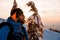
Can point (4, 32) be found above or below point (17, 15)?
below

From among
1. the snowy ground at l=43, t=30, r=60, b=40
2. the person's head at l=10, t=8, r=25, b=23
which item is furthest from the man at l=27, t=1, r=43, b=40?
the person's head at l=10, t=8, r=25, b=23

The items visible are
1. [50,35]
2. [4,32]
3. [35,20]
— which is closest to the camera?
[4,32]

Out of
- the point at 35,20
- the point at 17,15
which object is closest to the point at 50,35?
the point at 35,20

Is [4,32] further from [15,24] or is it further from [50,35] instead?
[50,35]

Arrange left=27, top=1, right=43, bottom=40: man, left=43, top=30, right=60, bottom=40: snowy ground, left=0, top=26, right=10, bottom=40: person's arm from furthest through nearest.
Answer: left=43, top=30, right=60, bottom=40: snowy ground, left=27, top=1, right=43, bottom=40: man, left=0, top=26, right=10, bottom=40: person's arm

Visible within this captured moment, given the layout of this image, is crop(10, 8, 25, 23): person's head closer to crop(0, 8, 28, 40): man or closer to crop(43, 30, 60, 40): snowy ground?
crop(0, 8, 28, 40): man

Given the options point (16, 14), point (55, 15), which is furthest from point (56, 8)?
point (16, 14)

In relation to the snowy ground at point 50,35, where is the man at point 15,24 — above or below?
above

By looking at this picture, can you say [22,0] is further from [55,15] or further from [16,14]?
[16,14]

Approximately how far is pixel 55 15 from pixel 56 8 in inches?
9.1

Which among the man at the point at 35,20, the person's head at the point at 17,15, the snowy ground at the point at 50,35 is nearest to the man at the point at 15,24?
the person's head at the point at 17,15

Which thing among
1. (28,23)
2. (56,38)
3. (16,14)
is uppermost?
(16,14)

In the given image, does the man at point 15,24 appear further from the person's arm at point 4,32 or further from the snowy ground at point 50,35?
the snowy ground at point 50,35

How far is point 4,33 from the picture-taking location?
2695mm
